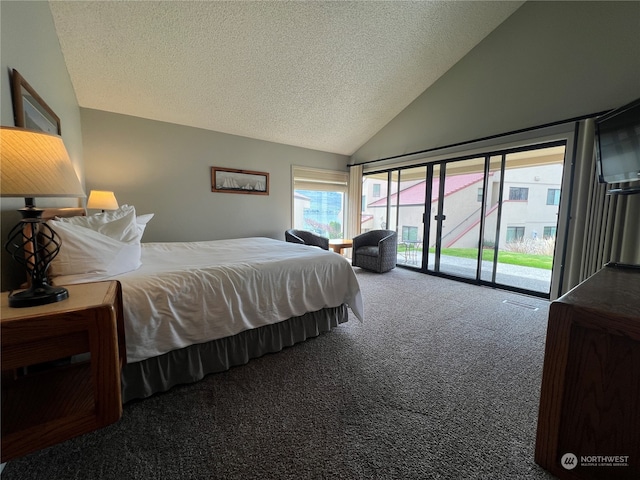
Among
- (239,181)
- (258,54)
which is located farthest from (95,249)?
(239,181)

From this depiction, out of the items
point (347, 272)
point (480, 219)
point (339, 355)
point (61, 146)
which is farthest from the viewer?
point (480, 219)

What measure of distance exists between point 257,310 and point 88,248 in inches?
40.4

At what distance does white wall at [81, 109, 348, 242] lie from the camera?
3411 mm

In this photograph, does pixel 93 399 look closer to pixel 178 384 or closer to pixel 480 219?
pixel 178 384

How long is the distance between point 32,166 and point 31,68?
1.58 metres

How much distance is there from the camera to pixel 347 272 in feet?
7.58

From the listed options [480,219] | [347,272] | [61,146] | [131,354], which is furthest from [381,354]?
[480,219]

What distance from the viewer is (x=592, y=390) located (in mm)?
1008

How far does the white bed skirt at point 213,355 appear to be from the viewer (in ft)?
4.73

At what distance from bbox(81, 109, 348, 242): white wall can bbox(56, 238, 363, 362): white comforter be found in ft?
5.27

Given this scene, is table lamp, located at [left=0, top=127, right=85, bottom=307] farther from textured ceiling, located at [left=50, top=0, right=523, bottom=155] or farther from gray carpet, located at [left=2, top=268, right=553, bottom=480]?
textured ceiling, located at [left=50, top=0, right=523, bottom=155]

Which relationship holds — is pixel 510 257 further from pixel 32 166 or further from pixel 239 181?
pixel 32 166

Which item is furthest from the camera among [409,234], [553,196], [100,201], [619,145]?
[409,234]

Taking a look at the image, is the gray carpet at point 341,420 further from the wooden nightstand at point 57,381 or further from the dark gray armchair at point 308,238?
the dark gray armchair at point 308,238
